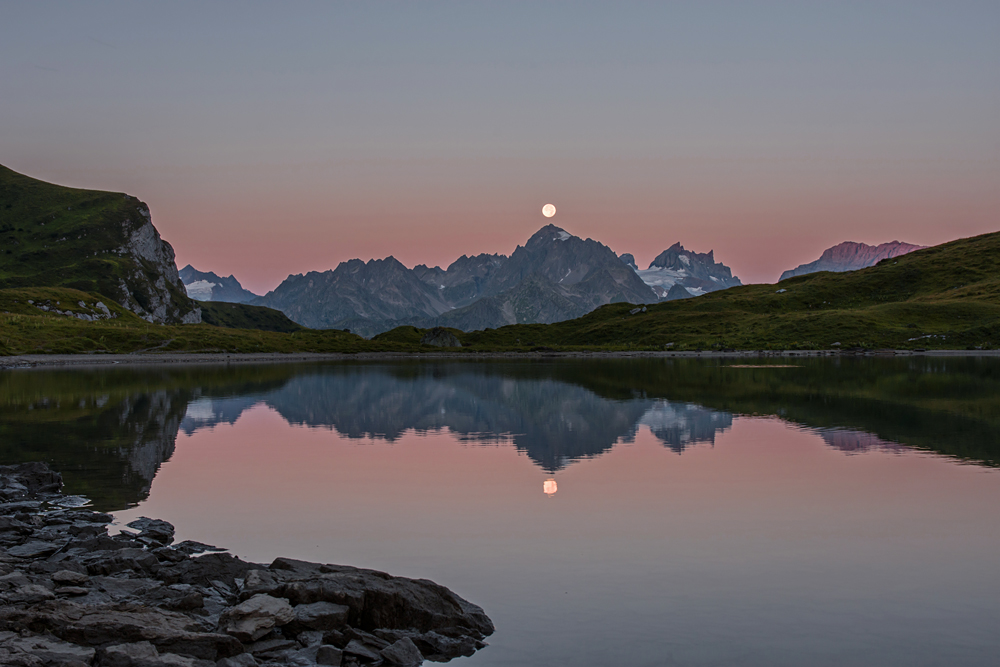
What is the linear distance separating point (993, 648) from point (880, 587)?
3.83 metres

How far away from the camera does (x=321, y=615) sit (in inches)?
651

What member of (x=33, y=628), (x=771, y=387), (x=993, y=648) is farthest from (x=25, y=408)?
(x=771, y=387)

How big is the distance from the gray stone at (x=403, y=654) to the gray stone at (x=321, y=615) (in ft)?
4.91

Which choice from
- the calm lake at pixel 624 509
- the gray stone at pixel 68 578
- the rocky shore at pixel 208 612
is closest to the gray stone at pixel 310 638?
the rocky shore at pixel 208 612

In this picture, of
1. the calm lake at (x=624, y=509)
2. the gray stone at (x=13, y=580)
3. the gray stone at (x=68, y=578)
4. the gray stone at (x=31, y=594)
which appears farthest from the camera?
the gray stone at (x=68, y=578)

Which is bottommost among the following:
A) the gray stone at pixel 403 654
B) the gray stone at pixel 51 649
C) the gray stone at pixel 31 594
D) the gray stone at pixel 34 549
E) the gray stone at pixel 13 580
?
the gray stone at pixel 34 549

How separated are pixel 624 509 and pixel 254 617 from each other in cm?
1640

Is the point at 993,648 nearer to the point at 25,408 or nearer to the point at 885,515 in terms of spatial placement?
the point at 885,515

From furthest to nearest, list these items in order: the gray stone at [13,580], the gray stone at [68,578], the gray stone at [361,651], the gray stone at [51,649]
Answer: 1. the gray stone at [68,578]
2. the gray stone at [13,580]
3. the gray stone at [361,651]
4. the gray stone at [51,649]

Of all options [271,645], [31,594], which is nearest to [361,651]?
[271,645]

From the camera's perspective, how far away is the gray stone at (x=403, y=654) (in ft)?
51.3

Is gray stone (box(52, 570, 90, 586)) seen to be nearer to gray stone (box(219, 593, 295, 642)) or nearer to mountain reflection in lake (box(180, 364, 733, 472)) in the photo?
gray stone (box(219, 593, 295, 642))

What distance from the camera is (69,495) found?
31.1 m

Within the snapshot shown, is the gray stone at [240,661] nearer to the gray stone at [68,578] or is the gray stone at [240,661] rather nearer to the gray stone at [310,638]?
the gray stone at [310,638]
